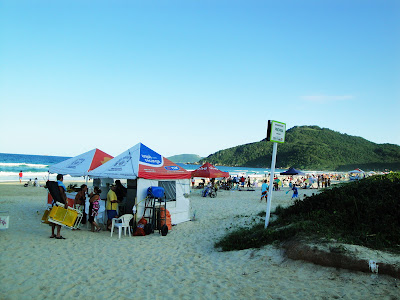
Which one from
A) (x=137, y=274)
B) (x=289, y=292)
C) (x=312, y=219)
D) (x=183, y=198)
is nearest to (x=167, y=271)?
(x=137, y=274)

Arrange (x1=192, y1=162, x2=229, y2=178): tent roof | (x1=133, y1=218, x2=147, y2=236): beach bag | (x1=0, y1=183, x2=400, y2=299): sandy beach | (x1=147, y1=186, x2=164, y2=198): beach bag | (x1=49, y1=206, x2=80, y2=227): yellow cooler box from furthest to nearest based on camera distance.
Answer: (x1=192, y1=162, x2=229, y2=178): tent roof, (x1=147, y1=186, x2=164, y2=198): beach bag, (x1=133, y1=218, x2=147, y2=236): beach bag, (x1=49, y1=206, x2=80, y2=227): yellow cooler box, (x1=0, y1=183, x2=400, y2=299): sandy beach

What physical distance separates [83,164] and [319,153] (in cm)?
10857

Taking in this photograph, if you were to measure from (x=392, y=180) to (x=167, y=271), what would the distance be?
22.6ft

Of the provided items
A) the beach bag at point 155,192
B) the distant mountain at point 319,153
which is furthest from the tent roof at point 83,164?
the distant mountain at point 319,153

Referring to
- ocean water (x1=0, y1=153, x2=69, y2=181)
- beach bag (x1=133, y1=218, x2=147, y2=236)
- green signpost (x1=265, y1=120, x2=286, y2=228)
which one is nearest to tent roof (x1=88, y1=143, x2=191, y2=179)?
beach bag (x1=133, y1=218, x2=147, y2=236)

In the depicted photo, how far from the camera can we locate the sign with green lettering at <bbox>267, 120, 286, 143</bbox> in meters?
7.96

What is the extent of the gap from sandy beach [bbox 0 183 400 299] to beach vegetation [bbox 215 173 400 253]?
61cm

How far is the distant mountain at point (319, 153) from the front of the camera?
105375 millimetres

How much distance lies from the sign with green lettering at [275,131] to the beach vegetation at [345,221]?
220 centimetres

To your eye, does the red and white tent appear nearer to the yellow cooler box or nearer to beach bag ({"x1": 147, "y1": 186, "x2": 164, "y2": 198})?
beach bag ({"x1": 147, "y1": 186, "x2": 164, "y2": 198})

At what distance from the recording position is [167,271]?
6102 millimetres

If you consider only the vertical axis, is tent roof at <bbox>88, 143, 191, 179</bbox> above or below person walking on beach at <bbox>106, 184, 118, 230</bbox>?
above

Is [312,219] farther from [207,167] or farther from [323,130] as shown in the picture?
[323,130]

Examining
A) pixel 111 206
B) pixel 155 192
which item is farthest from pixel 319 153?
pixel 111 206
